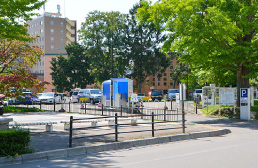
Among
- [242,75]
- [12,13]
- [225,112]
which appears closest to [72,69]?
[225,112]

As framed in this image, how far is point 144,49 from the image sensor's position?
2397 inches

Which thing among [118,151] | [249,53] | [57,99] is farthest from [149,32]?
[118,151]

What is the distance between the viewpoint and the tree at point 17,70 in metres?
26.1

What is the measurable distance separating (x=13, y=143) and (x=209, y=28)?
15174 millimetres

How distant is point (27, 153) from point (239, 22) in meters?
16.6

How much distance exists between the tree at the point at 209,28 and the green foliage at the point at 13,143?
1416 centimetres

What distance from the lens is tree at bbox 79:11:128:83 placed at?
192 ft

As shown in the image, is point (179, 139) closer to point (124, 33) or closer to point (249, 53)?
point (249, 53)

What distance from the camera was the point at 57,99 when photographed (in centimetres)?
4584

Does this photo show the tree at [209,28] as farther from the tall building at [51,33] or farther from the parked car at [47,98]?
the tall building at [51,33]

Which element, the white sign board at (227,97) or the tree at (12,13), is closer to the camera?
the tree at (12,13)

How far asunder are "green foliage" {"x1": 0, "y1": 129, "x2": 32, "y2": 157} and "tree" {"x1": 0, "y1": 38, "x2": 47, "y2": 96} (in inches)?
695

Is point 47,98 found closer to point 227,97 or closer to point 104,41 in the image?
point 104,41

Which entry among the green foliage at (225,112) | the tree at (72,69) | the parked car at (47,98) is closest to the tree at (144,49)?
the tree at (72,69)
